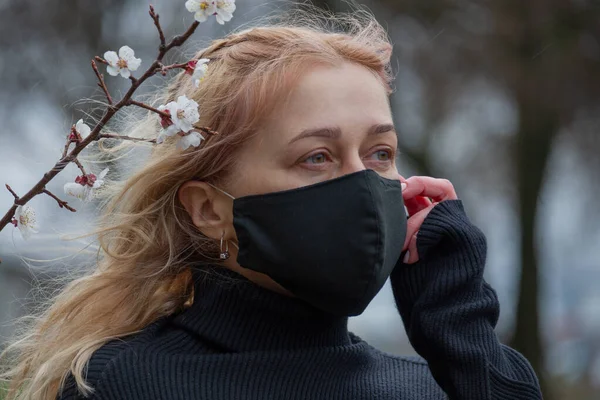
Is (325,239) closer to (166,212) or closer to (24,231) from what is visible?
(166,212)

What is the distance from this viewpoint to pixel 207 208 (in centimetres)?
303

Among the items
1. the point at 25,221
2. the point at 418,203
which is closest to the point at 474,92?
the point at 418,203

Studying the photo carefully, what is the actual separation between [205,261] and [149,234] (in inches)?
7.7

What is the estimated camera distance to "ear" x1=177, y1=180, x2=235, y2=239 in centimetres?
296

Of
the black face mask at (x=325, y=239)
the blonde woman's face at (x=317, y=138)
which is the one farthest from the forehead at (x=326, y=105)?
the black face mask at (x=325, y=239)

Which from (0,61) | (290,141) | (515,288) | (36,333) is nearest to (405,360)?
(290,141)

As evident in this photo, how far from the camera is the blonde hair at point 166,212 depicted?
9.61 feet

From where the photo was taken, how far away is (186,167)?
9.86ft

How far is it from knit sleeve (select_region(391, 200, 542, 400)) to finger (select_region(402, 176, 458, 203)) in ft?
0.17

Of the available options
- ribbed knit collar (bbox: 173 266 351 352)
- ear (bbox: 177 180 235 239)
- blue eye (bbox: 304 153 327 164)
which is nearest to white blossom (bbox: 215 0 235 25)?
blue eye (bbox: 304 153 327 164)

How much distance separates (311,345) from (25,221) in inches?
45.6

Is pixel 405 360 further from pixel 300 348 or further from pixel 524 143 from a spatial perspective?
pixel 524 143

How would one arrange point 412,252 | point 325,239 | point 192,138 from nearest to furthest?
point 192,138, point 325,239, point 412,252

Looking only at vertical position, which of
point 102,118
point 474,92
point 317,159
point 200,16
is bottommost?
point 474,92
